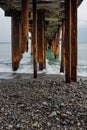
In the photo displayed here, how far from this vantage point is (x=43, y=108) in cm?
549

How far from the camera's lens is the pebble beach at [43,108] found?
485 cm

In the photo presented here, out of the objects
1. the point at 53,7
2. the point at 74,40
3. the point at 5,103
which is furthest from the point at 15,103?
the point at 53,7

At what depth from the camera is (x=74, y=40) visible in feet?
27.5

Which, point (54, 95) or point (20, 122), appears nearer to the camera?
point (20, 122)

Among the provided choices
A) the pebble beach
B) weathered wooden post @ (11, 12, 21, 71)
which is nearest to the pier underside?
weathered wooden post @ (11, 12, 21, 71)

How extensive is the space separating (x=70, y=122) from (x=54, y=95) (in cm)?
158

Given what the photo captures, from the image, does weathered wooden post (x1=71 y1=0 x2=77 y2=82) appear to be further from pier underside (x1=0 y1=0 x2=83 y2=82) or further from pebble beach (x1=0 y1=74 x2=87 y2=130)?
pebble beach (x1=0 y1=74 x2=87 y2=130)

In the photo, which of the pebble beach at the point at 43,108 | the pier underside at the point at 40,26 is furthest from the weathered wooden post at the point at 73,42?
the pebble beach at the point at 43,108

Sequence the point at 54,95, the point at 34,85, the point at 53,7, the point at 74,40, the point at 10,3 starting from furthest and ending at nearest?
1. the point at 53,7
2. the point at 10,3
3. the point at 74,40
4. the point at 34,85
5. the point at 54,95

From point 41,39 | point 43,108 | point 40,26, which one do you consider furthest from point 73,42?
point 40,26

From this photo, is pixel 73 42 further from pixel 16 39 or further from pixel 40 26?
pixel 16 39

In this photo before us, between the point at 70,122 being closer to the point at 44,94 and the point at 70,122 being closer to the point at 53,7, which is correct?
the point at 44,94

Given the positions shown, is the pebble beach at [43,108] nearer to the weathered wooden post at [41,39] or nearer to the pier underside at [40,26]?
the pier underside at [40,26]

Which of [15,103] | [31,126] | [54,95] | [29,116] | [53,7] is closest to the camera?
[31,126]
